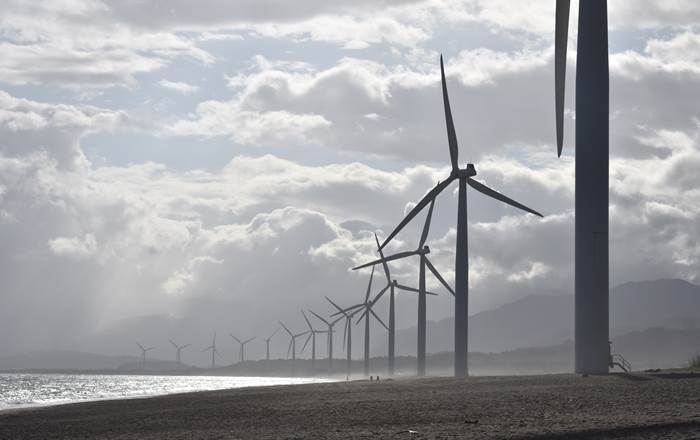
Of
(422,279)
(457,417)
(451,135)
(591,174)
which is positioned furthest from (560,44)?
(422,279)

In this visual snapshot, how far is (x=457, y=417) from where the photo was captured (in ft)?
83.8

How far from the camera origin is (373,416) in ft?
92.2

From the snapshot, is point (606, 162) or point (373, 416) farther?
point (606, 162)

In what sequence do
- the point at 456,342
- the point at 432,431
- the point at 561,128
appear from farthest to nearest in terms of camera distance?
the point at 456,342 → the point at 561,128 → the point at 432,431

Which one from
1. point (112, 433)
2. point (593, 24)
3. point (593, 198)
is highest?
point (593, 24)

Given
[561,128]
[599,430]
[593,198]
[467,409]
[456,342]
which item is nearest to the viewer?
[599,430]

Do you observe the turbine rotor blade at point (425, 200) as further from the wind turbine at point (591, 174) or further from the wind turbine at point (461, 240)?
the wind turbine at point (591, 174)

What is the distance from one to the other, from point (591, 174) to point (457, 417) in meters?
19.3

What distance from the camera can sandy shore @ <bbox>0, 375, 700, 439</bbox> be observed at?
21.1 meters

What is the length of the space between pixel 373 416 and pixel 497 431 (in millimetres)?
7342

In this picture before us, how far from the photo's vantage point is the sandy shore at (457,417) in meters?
21.1

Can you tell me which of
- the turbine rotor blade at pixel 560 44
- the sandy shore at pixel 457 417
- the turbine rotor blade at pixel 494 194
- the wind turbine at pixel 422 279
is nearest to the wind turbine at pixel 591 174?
the turbine rotor blade at pixel 560 44

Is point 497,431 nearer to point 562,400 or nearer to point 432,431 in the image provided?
point 432,431

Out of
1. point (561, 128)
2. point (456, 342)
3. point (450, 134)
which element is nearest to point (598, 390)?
point (561, 128)
